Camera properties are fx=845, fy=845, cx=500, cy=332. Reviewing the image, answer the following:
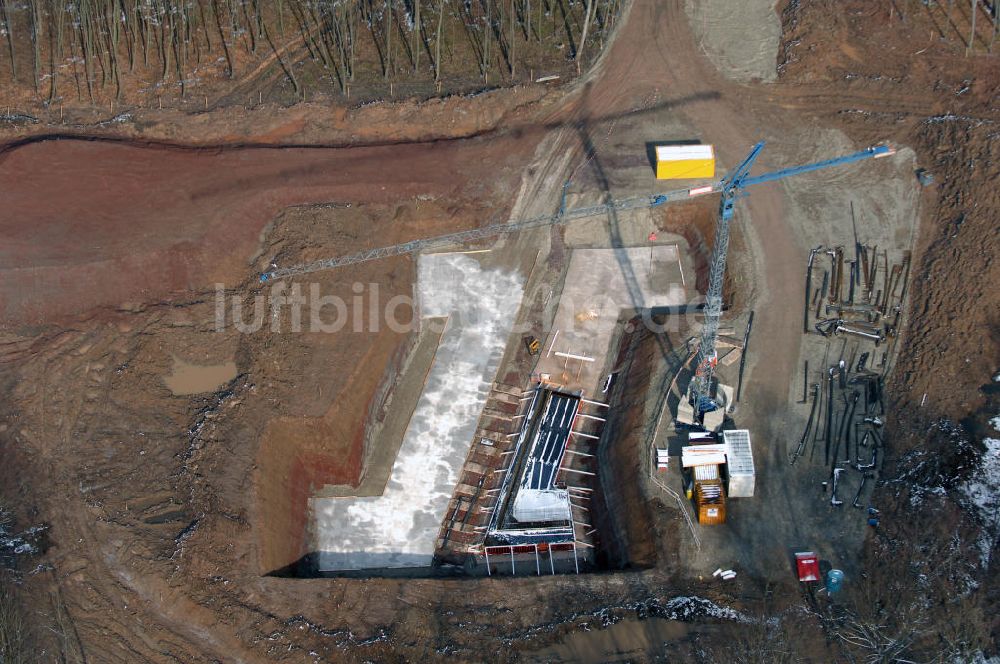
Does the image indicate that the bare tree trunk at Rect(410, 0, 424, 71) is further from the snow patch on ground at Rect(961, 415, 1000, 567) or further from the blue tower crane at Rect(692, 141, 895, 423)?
the snow patch on ground at Rect(961, 415, 1000, 567)

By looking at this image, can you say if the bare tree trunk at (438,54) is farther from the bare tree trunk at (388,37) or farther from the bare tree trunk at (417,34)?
the bare tree trunk at (388,37)

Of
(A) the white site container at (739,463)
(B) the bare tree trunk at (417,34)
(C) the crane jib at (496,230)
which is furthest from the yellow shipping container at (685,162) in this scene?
(B) the bare tree trunk at (417,34)

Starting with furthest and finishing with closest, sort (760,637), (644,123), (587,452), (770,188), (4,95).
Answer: (4,95) < (644,123) < (770,188) < (587,452) < (760,637)

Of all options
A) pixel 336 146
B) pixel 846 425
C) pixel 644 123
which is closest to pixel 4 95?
pixel 336 146

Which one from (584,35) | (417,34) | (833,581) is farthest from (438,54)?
(833,581)

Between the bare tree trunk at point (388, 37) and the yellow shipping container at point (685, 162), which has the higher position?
the bare tree trunk at point (388, 37)

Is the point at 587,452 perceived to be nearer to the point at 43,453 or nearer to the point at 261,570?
the point at 261,570
